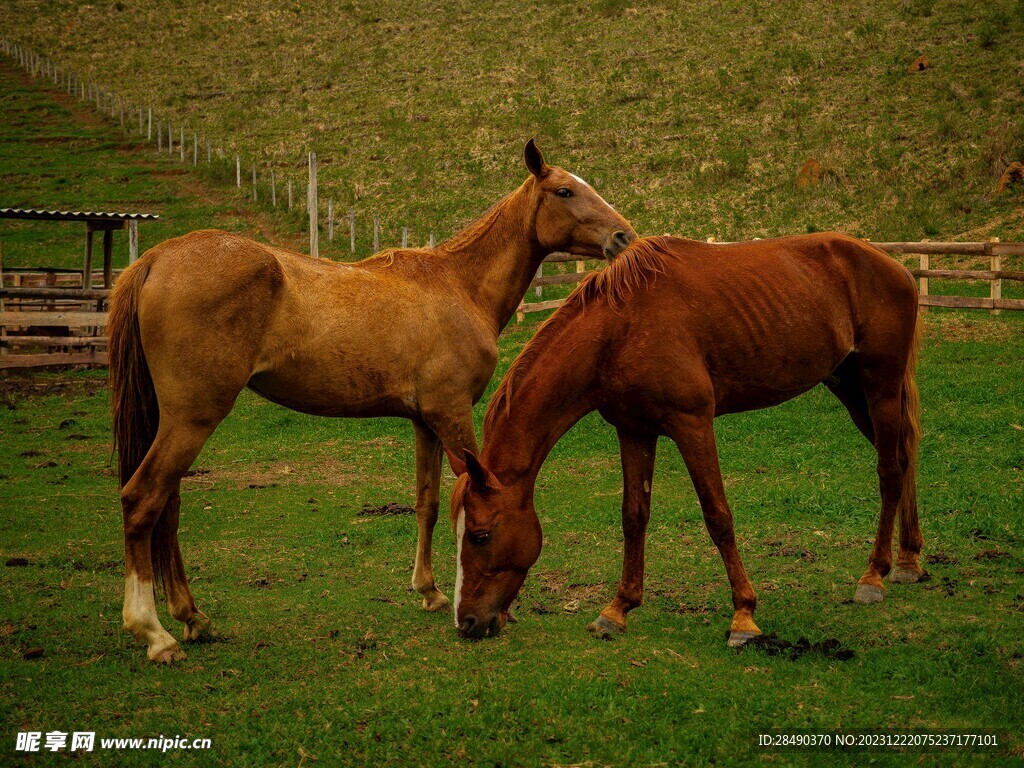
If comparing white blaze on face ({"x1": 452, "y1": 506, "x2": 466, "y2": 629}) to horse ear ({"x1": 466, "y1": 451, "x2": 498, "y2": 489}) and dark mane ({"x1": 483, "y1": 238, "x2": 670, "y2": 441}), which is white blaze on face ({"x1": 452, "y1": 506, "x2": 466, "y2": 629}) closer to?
horse ear ({"x1": 466, "y1": 451, "x2": 498, "y2": 489})

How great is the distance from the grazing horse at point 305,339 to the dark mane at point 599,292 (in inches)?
26.8

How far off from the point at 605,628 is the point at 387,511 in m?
3.66

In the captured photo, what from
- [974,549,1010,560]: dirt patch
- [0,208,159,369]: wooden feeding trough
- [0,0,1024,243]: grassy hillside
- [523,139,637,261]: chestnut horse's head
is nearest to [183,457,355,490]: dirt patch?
[523,139,637,261]: chestnut horse's head

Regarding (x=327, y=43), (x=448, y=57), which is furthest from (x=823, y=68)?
(x=327, y=43)

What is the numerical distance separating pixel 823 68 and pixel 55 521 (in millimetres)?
28897

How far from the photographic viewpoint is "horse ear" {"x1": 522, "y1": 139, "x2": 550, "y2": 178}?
5809 mm

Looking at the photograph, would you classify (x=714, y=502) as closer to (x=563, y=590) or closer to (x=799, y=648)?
(x=799, y=648)

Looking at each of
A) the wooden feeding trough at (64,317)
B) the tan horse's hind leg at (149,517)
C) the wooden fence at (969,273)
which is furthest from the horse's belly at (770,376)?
the wooden feeding trough at (64,317)

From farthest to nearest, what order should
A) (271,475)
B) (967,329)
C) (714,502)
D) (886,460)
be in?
(967,329), (271,475), (886,460), (714,502)

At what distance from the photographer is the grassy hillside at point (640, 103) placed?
925 inches

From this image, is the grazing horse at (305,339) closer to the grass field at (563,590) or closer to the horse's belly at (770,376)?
the grass field at (563,590)

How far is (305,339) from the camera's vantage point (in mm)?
5129

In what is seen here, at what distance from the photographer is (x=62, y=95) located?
39938mm

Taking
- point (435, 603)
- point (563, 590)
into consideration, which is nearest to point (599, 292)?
point (563, 590)
